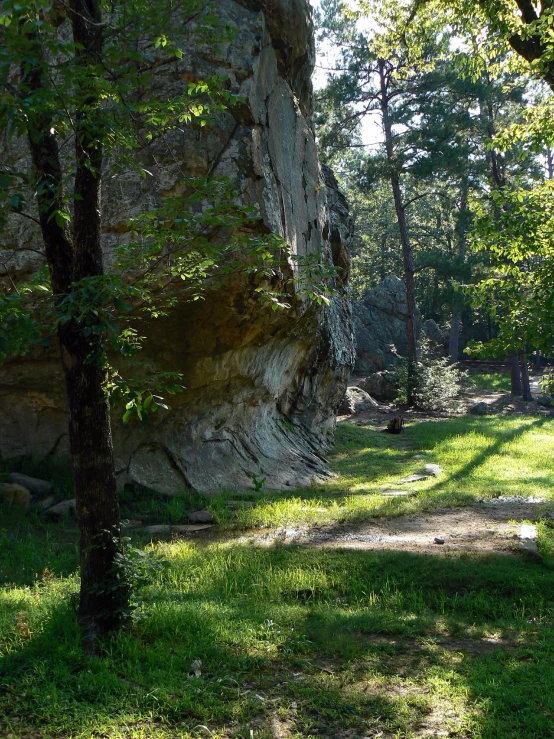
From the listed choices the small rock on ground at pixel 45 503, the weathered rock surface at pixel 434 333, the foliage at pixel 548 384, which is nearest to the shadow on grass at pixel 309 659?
the foliage at pixel 548 384

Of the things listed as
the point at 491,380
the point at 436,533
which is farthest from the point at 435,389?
the point at 436,533

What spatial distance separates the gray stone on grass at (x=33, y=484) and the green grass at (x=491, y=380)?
80.9ft

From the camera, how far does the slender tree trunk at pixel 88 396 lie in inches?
178

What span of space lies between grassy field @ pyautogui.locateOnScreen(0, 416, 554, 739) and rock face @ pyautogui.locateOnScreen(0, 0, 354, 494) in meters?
2.02

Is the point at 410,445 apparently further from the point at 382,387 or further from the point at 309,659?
the point at 309,659

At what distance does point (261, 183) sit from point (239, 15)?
9.06 ft

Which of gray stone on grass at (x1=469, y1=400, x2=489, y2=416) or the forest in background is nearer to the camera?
the forest in background

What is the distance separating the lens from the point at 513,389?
2689 cm

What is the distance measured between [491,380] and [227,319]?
83.1 ft

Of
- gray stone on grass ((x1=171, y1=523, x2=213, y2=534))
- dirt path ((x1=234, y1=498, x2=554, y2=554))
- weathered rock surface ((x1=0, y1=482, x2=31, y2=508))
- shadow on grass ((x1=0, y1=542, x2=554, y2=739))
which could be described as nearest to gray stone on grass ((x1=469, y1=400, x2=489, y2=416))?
dirt path ((x1=234, y1=498, x2=554, y2=554))

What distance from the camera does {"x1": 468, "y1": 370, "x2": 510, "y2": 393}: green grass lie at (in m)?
30.9

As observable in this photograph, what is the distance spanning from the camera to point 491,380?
32.5m

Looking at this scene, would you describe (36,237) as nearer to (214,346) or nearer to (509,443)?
(214,346)

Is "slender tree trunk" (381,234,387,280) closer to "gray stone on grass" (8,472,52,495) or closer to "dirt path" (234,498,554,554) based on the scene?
"dirt path" (234,498,554,554)
